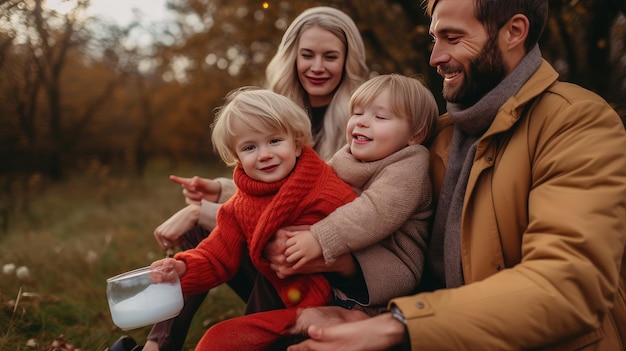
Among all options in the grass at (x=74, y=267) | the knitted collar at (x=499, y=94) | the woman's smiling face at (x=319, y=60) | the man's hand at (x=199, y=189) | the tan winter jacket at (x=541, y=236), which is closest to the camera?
the tan winter jacket at (x=541, y=236)

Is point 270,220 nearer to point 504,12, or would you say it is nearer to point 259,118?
point 259,118

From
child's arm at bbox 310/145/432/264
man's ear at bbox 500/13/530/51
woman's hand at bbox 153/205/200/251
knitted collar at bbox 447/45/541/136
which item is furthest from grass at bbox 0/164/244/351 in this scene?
man's ear at bbox 500/13/530/51

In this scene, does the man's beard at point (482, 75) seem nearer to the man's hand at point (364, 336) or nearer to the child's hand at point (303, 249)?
the child's hand at point (303, 249)

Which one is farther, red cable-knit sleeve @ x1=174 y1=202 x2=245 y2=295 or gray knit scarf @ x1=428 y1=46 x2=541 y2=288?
red cable-knit sleeve @ x1=174 y1=202 x2=245 y2=295

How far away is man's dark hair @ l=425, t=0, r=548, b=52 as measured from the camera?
1999mm

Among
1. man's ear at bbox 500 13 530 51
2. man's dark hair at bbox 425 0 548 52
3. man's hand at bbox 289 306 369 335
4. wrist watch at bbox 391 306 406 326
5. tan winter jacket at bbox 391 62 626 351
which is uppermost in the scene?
man's dark hair at bbox 425 0 548 52

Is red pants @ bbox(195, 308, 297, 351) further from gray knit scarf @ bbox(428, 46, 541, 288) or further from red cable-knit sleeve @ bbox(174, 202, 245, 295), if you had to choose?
gray knit scarf @ bbox(428, 46, 541, 288)

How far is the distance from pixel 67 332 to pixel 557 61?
13.1 ft

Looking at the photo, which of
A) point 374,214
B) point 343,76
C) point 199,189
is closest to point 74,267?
point 199,189

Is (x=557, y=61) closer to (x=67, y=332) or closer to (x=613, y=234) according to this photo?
(x=613, y=234)

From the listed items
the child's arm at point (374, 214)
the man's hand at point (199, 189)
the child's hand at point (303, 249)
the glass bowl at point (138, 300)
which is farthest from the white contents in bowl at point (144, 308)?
the man's hand at point (199, 189)

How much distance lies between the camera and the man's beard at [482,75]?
2051mm

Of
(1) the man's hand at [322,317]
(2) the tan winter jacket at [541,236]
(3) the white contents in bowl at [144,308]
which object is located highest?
(2) the tan winter jacket at [541,236]

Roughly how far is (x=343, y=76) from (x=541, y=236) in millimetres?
1983
